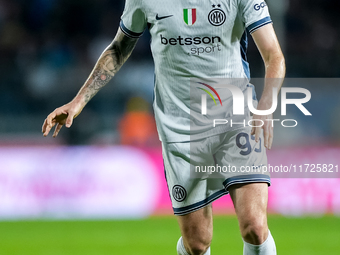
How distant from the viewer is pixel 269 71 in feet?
10.7

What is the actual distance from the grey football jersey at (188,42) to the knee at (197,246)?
0.71 meters

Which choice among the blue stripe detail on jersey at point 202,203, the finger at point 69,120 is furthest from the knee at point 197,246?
the finger at point 69,120

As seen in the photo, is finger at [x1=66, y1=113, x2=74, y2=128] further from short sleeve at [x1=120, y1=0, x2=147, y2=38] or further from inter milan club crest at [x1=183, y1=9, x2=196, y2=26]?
inter milan club crest at [x1=183, y1=9, x2=196, y2=26]

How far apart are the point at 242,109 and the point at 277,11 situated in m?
6.78

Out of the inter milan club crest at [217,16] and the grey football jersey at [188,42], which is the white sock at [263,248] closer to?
the grey football jersey at [188,42]

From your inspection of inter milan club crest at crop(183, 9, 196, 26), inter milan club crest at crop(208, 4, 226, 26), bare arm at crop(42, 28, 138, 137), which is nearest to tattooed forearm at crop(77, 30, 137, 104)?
bare arm at crop(42, 28, 138, 137)

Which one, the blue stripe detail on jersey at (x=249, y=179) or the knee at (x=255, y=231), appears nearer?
the knee at (x=255, y=231)

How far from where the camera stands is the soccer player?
332cm

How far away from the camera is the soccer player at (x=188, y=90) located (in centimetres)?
332

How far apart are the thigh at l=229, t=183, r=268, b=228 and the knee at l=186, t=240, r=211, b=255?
51cm

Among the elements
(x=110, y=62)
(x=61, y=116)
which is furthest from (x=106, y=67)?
(x=61, y=116)

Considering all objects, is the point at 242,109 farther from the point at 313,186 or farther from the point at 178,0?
the point at 313,186

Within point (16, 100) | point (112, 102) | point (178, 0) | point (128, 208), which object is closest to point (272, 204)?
point (128, 208)

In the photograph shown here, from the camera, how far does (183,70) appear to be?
363cm
